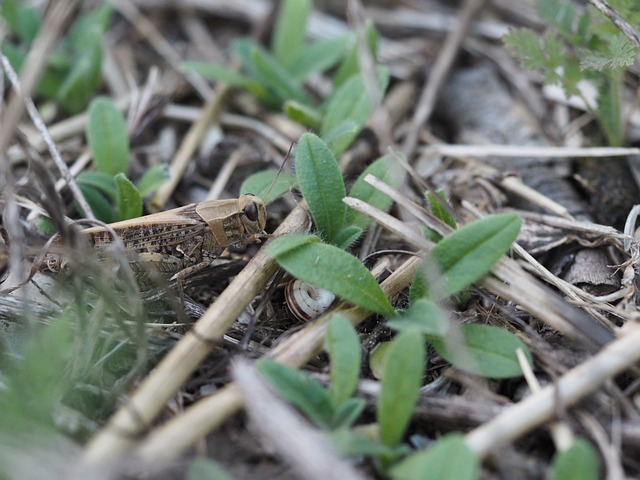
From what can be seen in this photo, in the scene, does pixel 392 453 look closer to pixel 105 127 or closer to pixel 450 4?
pixel 105 127

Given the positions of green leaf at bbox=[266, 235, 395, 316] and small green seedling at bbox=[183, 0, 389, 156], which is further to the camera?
Answer: small green seedling at bbox=[183, 0, 389, 156]

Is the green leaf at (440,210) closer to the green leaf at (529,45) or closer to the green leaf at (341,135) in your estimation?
the green leaf at (341,135)

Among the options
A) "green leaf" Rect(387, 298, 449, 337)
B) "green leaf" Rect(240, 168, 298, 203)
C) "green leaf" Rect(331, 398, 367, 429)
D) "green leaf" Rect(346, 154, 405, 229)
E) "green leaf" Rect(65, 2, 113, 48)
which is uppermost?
"green leaf" Rect(65, 2, 113, 48)

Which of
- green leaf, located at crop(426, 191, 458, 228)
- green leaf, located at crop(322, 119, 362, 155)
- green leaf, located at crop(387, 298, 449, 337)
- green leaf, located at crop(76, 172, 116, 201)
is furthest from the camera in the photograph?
green leaf, located at crop(76, 172, 116, 201)

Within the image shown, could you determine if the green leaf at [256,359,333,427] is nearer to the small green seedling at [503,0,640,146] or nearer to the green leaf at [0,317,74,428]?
the green leaf at [0,317,74,428]

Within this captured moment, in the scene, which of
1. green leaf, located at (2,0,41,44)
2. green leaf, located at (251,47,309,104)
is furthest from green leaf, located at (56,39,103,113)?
green leaf, located at (251,47,309,104)

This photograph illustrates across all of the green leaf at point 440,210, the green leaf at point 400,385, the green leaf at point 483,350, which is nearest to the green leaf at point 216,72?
the green leaf at point 440,210
